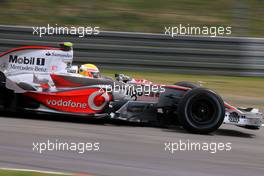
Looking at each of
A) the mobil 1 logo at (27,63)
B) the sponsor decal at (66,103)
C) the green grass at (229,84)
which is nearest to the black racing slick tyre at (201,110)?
the sponsor decal at (66,103)

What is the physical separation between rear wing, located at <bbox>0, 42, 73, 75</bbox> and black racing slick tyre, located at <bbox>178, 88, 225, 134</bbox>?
1835 millimetres

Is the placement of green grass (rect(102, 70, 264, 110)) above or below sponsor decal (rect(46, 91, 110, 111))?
above

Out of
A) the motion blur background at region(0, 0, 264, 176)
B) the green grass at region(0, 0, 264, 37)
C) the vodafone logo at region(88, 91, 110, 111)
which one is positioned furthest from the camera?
the green grass at region(0, 0, 264, 37)

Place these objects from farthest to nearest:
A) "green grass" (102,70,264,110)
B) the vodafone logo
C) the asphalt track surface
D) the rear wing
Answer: "green grass" (102,70,264,110), the rear wing, the vodafone logo, the asphalt track surface

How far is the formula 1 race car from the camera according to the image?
781 cm

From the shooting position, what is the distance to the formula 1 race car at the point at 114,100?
781 centimetres

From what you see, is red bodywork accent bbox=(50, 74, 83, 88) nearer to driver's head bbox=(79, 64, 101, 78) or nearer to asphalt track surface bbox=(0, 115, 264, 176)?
driver's head bbox=(79, 64, 101, 78)

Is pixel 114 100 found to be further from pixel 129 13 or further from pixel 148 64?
pixel 129 13

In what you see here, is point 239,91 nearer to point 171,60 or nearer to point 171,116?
point 171,60

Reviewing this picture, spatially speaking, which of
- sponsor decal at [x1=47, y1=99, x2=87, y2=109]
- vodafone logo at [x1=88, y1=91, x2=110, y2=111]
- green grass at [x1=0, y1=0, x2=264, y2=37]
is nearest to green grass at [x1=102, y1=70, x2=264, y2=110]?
green grass at [x1=0, y1=0, x2=264, y2=37]

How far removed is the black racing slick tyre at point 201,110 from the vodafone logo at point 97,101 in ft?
3.46

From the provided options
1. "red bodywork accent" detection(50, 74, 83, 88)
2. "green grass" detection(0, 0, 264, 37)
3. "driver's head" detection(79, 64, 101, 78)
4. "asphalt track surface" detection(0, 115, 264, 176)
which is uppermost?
"green grass" detection(0, 0, 264, 37)

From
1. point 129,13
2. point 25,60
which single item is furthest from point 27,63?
point 129,13

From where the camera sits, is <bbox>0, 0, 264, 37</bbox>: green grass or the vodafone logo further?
<bbox>0, 0, 264, 37</bbox>: green grass
